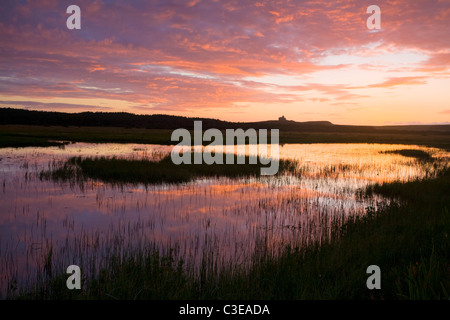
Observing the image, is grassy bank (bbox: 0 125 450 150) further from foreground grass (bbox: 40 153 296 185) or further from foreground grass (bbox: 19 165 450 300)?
foreground grass (bbox: 19 165 450 300)

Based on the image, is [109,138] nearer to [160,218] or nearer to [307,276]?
[160,218]

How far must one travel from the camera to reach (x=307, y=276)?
19.3 ft

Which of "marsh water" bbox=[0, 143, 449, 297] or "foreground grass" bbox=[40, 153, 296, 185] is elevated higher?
"foreground grass" bbox=[40, 153, 296, 185]

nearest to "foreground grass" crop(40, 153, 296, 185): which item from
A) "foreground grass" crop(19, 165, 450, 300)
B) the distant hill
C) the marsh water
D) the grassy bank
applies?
the marsh water

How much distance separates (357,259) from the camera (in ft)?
22.4

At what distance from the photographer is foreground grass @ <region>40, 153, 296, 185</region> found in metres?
18.5

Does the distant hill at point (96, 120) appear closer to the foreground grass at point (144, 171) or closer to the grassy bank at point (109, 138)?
the grassy bank at point (109, 138)

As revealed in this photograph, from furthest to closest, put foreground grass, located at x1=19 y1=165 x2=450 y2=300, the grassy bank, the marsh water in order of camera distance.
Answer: the grassy bank < the marsh water < foreground grass, located at x1=19 y1=165 x2=450 y2=300

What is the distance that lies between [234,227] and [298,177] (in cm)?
1173

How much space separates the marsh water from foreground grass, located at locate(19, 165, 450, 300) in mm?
682

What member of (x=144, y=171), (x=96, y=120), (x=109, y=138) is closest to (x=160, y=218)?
(x=144, y=171)
